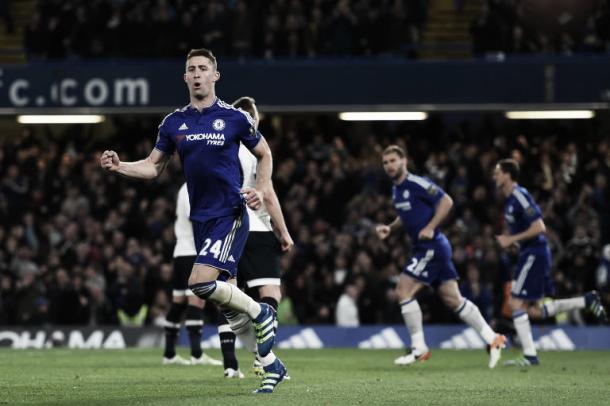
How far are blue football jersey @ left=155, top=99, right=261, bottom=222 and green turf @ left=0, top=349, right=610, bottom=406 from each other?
4.61 ft

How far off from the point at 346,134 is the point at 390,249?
4806mm

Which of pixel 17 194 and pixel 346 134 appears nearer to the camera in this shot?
pixel 17 194

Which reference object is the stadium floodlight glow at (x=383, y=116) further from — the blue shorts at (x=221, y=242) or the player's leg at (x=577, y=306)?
the blue shorts at (x=221, y=242)

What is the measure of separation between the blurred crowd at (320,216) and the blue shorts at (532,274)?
15.5 ft

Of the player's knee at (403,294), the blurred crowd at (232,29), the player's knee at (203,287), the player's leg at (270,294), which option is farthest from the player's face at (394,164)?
the blurred crowd at (232,29)

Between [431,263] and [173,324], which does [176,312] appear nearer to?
[173,324]

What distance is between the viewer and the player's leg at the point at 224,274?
28.3 feet

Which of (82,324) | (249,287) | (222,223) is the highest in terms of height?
(222,223)

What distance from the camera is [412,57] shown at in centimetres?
2317

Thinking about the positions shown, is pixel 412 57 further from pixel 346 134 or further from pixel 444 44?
pixel 346 134

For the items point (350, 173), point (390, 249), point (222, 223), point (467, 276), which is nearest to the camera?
point (222, 223)

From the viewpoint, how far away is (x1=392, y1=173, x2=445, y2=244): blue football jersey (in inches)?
533

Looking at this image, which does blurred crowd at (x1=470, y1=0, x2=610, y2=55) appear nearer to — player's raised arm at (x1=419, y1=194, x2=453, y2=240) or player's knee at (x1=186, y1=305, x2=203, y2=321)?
player's raised arm at (x1=419, y1=194, x2=453, y2=240)

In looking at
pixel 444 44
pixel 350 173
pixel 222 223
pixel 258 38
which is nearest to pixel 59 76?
pixel 258 38
